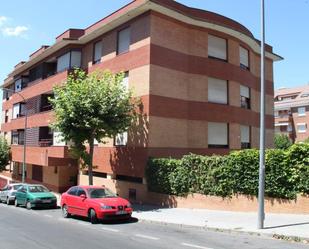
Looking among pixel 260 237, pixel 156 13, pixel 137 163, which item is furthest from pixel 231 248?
pixel 156 13

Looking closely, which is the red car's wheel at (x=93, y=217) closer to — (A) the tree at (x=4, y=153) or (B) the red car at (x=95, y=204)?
(B) the red car at (x=95, y=204)

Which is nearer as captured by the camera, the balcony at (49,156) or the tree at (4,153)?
the balcony at (49,156)

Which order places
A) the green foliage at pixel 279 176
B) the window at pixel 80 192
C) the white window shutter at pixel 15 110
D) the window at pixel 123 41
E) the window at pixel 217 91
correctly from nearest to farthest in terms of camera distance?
the green foliage at pixel 279 176
the window at pixel 80 192
the window at pixel 123 41
the window at pixel 217 91
the white window shutter at pixel 15 110

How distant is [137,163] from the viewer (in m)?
23.6

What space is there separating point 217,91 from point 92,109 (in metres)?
9.37

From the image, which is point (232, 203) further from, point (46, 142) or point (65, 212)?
point (46, 142)

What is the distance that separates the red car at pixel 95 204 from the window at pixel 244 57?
16.0 metres

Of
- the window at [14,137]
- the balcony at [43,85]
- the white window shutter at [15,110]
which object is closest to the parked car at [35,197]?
the balcony at [43,85]

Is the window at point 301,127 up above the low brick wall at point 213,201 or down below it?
above

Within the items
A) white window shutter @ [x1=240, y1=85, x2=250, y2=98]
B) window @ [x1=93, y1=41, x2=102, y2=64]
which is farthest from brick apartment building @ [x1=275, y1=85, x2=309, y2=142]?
window @ [x1=93, y1=41, x2=102, y2=64]

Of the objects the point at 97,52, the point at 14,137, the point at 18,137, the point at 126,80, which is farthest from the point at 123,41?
the point at 14,137

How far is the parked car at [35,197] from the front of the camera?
78.4ft

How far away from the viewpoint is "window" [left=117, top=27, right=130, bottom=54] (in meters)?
25.8

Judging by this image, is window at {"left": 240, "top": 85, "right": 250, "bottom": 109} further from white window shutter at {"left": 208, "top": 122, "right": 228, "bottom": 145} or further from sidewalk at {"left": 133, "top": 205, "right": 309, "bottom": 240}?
sidewalk at {"left": 133, "top": 205, "right": 309, "bottom": 240}
